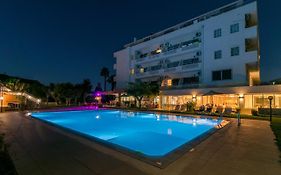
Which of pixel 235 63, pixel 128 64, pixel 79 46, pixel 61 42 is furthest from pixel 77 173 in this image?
pixel 79 46

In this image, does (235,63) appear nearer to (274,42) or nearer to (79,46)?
(274,42)

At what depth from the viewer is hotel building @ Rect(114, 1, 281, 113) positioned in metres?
21.9

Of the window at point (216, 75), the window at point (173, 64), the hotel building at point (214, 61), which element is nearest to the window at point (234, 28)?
the hotel building at point (214, 61)

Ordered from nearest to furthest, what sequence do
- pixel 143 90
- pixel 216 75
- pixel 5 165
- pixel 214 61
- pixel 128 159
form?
pixel 5 165 → pixel 128 159 → pixel 216 75 → pixel 214 61 → pixel 143 90

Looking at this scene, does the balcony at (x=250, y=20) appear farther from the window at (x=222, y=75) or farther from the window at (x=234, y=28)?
the window at (x=222, y=75)

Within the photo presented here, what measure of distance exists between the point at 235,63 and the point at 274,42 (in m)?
25.3

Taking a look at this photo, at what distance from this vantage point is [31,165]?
461 cm

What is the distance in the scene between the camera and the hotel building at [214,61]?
71.8ft

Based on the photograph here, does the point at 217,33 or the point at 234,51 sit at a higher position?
the point at 217,33

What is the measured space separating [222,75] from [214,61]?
98.0 inches

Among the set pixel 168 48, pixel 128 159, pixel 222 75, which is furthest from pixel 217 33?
pixel 128 159

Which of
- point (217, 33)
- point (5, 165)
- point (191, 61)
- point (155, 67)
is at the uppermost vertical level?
point (217, 33)

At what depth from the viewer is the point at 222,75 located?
24719mm

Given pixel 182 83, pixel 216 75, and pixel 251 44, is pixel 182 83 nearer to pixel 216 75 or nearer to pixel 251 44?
pixel 216 75
